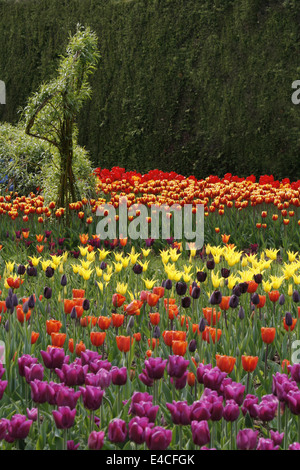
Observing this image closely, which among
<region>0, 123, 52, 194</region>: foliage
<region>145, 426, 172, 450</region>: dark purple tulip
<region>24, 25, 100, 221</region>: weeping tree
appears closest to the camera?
<region>145, 426, 172, 450</region>: dark purple tulip

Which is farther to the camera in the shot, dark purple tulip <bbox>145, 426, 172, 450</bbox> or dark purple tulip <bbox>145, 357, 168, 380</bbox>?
dark purple tulip <bbox>145, 357, 168, 380</bbox>

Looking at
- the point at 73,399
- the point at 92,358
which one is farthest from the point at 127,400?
the point at 73,399

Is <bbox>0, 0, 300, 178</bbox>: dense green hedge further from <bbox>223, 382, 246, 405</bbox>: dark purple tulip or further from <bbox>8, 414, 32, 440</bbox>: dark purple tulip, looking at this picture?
<bbox>8, 414, 32, 440</bbox>: dark purple tulip

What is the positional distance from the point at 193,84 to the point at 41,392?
34.1ft

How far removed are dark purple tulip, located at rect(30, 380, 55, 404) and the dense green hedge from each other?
915 cm

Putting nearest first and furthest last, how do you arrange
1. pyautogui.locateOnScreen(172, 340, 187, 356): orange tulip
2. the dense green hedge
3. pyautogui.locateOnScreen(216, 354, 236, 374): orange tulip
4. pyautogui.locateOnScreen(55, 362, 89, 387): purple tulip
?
pyautogui.locateOnScreen(55, 362, 89, 387): purple tulip → pyautogui.locateOnScreen(216, 354, 236, 374): orange tulip → pyautogui.locateOnScreen(172, 340, 187, 356): orange tulip → the dense green hedge

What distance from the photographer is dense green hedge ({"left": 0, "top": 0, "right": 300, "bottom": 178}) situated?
10609mm

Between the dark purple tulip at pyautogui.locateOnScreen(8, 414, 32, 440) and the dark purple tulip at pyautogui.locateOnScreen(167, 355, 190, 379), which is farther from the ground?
the dark purple tulip at pyautogui.locateOnScreen(167, 355, 190, 379)

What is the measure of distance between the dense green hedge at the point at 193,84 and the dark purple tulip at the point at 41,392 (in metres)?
9.15

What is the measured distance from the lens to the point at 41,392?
1.85 metres

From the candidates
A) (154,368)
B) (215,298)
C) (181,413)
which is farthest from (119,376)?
(215,298)

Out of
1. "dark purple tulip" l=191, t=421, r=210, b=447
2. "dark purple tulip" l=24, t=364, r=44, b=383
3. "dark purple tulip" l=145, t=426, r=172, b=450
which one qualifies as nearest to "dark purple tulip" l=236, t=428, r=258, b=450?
"dark purple tulip" l=191, t=421, r=210, b=447

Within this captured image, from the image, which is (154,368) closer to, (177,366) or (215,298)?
(177,366)

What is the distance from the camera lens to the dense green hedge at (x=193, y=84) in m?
10.6
